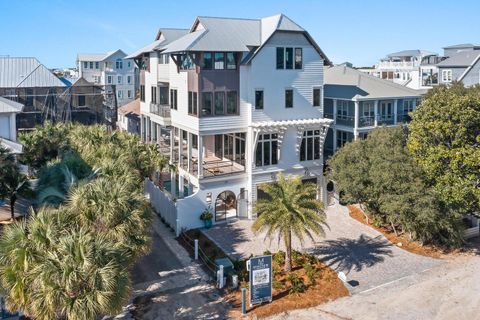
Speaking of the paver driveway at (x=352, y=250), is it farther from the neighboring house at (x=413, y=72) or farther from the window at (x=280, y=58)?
the neighboring house at (x=413, y=72)

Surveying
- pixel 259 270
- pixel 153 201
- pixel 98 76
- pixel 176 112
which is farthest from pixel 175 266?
pixel 98 76

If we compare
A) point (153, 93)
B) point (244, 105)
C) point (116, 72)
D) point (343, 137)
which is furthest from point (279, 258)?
point (116, 72)

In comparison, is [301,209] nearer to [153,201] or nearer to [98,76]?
[153,201]

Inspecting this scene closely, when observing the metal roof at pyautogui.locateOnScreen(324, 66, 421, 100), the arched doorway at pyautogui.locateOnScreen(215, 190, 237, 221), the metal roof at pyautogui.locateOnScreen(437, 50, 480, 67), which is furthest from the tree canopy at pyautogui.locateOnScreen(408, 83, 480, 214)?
the metal roof at pyautogui.locateOnScreen(437, 50, 480, 67)

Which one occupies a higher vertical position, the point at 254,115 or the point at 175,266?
the point at 254,115

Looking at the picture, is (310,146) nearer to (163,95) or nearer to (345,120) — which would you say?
(345,120)

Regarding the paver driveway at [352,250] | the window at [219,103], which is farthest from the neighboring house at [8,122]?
the paver driveway at [352,250]

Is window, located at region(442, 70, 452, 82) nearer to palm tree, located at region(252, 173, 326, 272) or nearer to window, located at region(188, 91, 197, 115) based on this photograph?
window, located at region(188, 91, 197, 115)

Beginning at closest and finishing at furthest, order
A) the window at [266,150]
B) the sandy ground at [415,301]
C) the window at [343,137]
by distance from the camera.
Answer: the sandy ground at [415,301], the window at [266,150], the window at [343,137]
